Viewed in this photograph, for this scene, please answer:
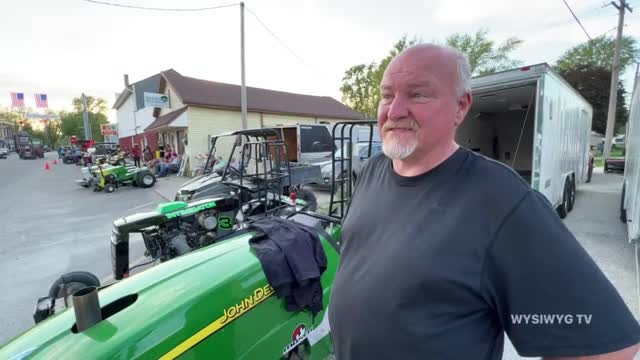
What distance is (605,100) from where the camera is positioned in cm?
2758

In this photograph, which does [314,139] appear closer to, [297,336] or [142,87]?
[297,336]

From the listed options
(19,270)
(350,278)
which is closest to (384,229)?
(350,278)

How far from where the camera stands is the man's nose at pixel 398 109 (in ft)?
4.11

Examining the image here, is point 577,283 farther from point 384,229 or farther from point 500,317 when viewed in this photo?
point 384,229

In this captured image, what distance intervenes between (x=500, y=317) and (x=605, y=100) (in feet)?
119

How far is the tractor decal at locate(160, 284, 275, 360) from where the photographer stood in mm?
1434

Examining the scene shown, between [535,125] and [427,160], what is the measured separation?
4197mm

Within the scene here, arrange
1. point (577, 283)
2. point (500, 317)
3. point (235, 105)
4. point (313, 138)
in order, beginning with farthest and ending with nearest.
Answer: point (235, 105) → point (313, 138) → point (500, 317) → point (577, 283)

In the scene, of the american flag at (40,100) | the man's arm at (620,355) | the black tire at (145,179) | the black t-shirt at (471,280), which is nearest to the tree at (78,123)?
the american flag at (40,100)

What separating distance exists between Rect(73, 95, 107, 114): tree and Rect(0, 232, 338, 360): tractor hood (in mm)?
86830

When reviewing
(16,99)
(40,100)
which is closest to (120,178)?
(40,100)

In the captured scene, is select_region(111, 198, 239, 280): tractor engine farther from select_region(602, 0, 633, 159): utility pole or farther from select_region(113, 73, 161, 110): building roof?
select_region(113, 73, 161, 110): building roof

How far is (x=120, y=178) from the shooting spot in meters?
12.4

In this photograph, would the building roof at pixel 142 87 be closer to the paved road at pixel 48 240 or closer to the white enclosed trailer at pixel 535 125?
the paved road at pixel 48 240
